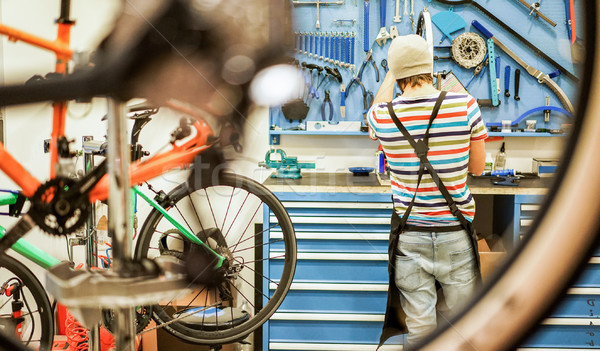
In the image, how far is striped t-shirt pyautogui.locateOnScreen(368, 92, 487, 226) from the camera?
471 mm

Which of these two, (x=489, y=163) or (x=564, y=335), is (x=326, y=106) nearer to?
(x=489, y=163)

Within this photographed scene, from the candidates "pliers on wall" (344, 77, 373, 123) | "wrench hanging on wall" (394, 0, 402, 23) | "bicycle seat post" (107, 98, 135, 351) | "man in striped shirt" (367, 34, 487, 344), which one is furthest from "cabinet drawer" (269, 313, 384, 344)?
"bicycle seat post" (107, 98, 135, 351)

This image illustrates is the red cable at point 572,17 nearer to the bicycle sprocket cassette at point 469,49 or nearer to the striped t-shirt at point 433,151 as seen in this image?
the striped t-shirt at point 433,151

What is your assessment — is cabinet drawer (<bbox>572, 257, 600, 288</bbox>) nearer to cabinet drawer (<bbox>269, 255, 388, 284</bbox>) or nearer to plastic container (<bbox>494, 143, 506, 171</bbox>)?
cabinet drawer (<bbox>269, 255, 388, 284</bbox>)

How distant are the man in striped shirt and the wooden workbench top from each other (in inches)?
1.5

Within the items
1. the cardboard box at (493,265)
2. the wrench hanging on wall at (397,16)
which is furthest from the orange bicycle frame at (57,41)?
the wrench hanging on wall at (397,16)

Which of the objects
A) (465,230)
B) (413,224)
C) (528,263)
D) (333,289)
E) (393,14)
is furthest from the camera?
(393,14)

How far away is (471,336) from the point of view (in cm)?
13

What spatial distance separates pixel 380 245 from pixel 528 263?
132 centimetres

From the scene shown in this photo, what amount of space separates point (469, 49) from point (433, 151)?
1.67 m

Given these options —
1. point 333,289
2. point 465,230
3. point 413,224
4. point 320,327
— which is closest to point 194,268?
point 465,230

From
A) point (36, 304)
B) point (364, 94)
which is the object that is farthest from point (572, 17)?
point (364, 94)

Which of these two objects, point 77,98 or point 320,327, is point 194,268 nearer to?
point 77,98

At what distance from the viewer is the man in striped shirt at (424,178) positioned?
421 mm
